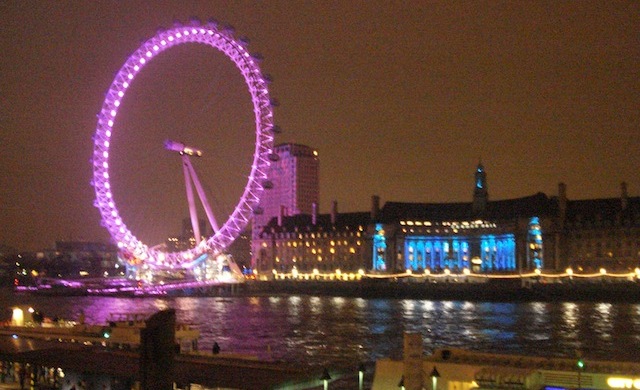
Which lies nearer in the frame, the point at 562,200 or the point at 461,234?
the point at 562,200

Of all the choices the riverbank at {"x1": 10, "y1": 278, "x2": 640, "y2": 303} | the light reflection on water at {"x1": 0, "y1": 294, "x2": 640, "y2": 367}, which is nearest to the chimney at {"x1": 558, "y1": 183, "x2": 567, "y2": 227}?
the riverbank at {"x1": 10, "y1": 278, "x2": 640, "y2": 303}

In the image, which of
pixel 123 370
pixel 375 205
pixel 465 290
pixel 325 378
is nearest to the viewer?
pixel 325 378

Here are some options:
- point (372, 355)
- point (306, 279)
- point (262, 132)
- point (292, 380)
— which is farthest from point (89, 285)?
point (292, 380)

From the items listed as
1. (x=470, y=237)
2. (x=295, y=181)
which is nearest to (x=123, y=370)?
(x=470, y=237)

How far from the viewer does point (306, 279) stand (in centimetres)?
12606

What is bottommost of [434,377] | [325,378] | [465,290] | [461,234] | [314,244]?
[465,290]

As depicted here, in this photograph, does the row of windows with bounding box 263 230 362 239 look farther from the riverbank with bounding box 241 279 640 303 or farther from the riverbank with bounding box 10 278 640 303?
the riverbank with bounding box 241 279 640 303

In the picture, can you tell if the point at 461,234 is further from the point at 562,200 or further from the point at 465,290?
the point at 465,290

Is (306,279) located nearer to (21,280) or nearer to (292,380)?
(21,280)

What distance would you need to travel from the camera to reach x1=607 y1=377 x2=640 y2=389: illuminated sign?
543 inches

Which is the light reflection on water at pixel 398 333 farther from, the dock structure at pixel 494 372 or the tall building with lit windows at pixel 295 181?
the tall building with lit windows at pixel 295 181

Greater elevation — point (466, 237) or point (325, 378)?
point (466, 237)

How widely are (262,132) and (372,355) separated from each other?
97.6 feet

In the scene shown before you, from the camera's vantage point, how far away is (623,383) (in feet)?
45.8
